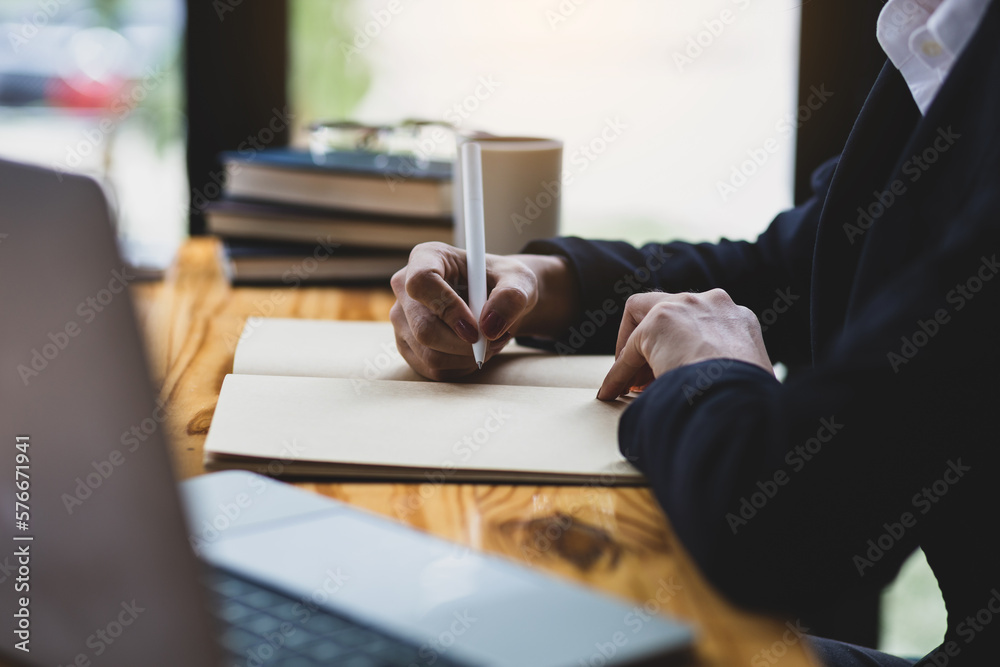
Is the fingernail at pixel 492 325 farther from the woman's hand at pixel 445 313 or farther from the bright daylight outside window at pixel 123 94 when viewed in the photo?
the bright daylight outside window at pixel 123 94

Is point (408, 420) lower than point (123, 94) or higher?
lower

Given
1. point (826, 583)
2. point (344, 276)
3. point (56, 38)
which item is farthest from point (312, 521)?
point (56, 38)

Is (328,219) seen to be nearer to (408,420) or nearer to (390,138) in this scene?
(390,138)

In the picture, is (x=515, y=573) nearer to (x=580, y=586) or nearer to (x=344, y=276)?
(x=580, y=586)

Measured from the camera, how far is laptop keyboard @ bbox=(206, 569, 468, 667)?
356mm

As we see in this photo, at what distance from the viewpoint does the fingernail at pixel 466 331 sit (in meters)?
0.71

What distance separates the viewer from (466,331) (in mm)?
713

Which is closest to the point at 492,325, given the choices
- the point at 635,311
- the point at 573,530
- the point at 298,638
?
the point at 635,311

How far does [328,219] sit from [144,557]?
96cm

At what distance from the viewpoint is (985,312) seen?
0.45 m

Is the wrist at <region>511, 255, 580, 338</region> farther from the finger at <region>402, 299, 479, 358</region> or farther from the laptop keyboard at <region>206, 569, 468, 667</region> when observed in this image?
the laptop keyboard at <region>206, 569, 468, 667</region>

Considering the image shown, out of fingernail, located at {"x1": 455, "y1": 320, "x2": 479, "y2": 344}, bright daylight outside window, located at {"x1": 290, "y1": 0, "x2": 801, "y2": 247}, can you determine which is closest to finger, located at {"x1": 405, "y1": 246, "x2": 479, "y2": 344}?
fingernail, located at {"x1": 455, "y1": 320, "x2": 479, "y2": 344}

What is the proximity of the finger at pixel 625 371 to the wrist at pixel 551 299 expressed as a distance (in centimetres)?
20

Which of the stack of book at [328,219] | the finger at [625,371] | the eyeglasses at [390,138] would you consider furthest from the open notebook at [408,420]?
the eyeglasses at [390,138]
